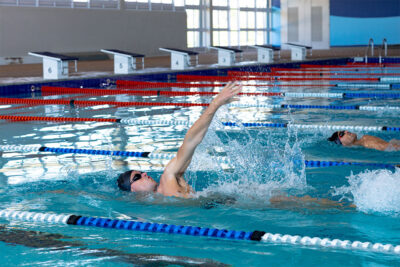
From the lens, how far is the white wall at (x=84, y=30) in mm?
17328

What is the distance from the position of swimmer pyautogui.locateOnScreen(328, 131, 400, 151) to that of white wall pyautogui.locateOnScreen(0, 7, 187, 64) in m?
13.7

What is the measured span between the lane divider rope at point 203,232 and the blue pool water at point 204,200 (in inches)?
1.2

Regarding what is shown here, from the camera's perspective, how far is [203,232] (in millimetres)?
3027

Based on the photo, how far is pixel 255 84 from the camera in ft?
40.1

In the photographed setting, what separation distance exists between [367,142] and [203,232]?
2.83 metres

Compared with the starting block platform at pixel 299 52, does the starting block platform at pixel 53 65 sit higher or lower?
lower

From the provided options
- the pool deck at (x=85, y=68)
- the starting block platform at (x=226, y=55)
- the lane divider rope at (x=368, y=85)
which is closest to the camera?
the lane divider rope at (x=368, y=85)

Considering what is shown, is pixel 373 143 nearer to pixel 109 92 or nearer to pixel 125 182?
pixel 125 182

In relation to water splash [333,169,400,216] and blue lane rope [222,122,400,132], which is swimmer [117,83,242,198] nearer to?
water splash [333,169,400,216]

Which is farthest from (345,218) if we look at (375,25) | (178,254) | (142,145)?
(375,25)

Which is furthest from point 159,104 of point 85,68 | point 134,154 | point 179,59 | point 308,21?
point 308,21

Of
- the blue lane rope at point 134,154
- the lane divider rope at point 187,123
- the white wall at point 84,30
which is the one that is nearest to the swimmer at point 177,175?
the blue lane rope at point 134,154

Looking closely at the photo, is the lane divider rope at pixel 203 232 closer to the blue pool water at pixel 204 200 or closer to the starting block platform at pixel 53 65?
the blue pool water at pixel 204 200

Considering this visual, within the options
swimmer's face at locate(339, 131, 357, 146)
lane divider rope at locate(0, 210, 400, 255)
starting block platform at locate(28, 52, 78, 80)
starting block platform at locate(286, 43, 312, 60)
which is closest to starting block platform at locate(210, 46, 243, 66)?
starting block platform at locate(286, 43, 312, 60)
